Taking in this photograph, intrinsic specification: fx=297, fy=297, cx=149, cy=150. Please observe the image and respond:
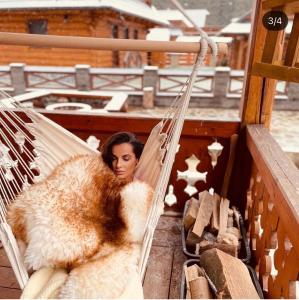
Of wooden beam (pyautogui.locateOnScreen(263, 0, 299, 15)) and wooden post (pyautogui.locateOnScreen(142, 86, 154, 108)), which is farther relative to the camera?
wooden post (pyautogui.locateOnScreen(142, 86, 154, 108))

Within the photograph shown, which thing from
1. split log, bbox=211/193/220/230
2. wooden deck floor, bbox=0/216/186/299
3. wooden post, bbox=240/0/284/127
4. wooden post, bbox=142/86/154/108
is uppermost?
wooden post, bbox=240/0/284/127

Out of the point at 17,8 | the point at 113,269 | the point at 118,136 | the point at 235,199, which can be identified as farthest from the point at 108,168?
the point at 17,8

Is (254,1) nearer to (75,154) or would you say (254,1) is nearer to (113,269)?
(75,154)

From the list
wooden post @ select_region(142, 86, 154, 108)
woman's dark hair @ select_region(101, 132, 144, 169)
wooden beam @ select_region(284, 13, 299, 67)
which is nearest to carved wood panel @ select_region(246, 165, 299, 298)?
wooden beam @ select_region(284, 13, 299, 67)

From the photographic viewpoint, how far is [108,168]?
1.37 metres

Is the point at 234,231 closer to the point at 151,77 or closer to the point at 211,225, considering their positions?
the point at 211,225

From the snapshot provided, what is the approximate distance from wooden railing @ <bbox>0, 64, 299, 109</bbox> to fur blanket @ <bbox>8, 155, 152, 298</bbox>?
6565 millimetres

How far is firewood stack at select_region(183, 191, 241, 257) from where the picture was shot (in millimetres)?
1585

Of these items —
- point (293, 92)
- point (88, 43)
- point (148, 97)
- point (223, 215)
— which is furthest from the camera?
point (148, 97)

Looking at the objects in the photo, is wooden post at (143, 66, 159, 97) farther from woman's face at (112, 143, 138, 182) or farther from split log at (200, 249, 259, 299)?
split log at (200, 249, 259, 299)

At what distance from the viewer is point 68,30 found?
9.12 metres

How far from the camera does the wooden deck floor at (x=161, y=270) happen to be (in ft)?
4.80

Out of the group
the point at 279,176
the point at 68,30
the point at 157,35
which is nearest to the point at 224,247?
the point at 279,176

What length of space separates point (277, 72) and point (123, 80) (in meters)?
7.11
